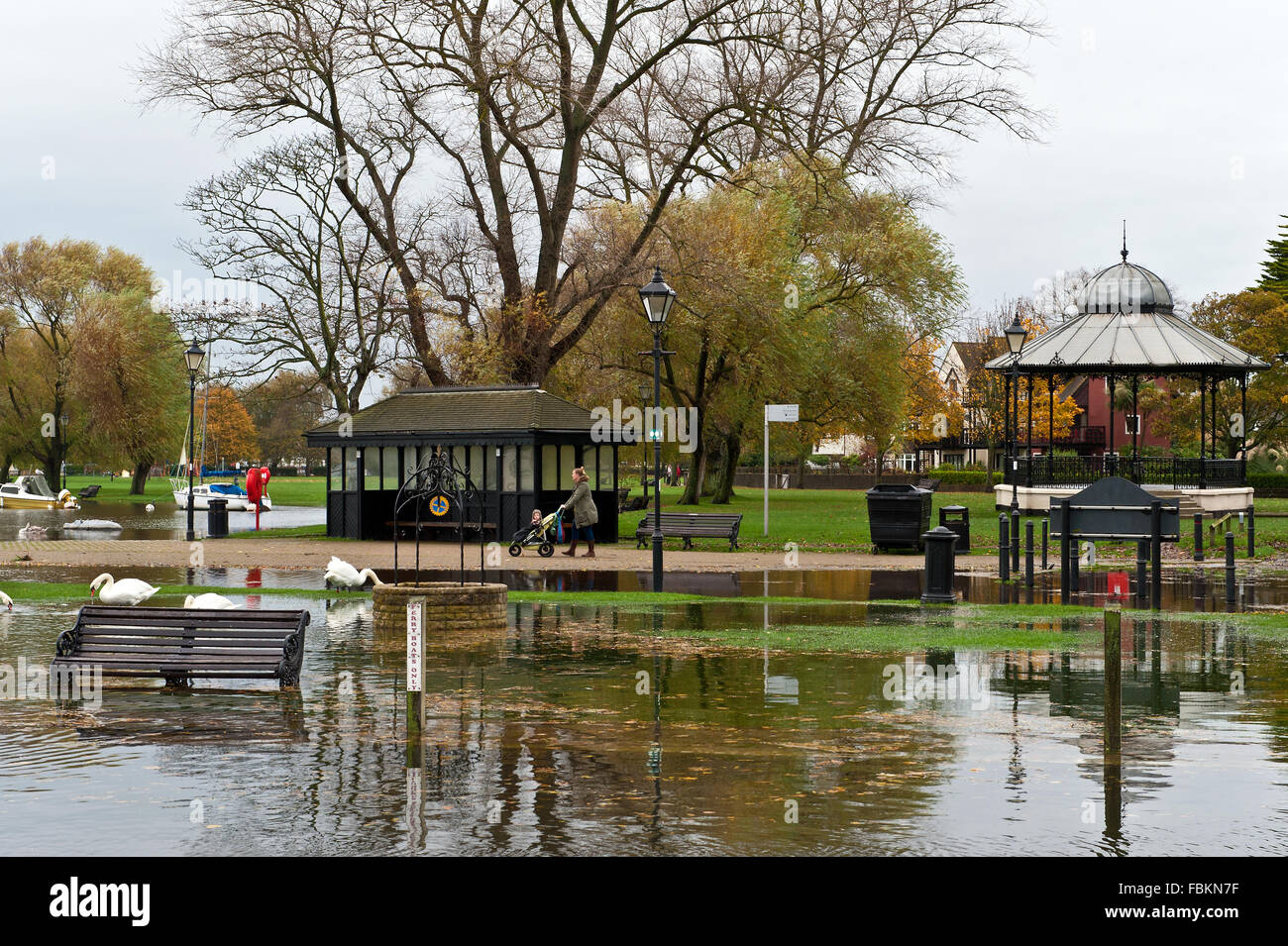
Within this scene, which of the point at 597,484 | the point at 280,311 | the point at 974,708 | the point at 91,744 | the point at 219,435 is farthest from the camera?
the point at 219,435

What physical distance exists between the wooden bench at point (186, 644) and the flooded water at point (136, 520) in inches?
1012

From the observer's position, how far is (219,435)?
380 ft

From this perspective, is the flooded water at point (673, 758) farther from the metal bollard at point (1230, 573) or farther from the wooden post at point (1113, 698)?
the metal bollard at point (1230, 573)

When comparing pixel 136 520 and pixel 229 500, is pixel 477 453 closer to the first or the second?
pixel 136 520

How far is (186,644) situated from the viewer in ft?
40.2

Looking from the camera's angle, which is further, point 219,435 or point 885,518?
point 219,435

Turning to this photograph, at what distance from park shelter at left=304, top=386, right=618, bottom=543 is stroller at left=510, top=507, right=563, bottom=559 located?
7.48 ft

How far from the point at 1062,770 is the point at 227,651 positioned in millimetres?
7353

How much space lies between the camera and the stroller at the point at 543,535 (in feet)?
93.0

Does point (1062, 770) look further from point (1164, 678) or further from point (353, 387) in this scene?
point (353, 387)

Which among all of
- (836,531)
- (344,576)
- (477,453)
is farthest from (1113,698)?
(836,531)

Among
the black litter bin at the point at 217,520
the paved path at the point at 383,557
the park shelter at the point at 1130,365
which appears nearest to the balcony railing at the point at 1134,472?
the park shelter at the point at 1130,365

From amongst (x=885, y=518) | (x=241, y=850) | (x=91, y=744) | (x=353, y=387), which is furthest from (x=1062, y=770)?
(x=353, y=387)

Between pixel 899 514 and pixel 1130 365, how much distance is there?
8730 mm
